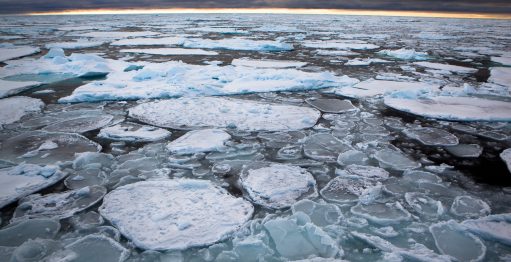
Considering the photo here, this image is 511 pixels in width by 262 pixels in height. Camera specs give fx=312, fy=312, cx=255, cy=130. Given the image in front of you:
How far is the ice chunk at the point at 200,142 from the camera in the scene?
9.37 feet

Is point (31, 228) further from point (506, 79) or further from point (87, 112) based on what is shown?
point (506, 79)

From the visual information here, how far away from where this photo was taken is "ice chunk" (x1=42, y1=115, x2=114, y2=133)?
3.37 meters

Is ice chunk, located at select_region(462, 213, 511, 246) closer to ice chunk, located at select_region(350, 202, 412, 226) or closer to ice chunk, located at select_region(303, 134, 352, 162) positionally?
ice chunk, located at select_region(350, 202, 412, 226)

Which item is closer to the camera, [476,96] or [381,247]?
[381,247]

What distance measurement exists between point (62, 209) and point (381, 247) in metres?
1.92

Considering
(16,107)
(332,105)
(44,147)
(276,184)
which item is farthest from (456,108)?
(16,107)

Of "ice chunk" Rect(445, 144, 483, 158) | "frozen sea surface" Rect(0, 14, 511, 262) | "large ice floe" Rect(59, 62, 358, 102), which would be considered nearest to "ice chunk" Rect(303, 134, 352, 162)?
"frozen sea surface" Rect(0, 14, 511, 262)

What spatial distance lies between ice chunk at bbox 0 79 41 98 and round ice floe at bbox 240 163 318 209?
174 inches

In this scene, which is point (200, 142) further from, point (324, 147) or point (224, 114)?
point (324, 147)

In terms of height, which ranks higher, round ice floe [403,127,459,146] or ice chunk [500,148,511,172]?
ice chunk [500,148,511,172]

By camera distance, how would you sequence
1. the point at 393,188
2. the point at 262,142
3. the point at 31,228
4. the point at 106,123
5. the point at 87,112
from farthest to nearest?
the point at 87,112 → the point at 106,123 → the point at 262,142 → the point at 393,188 → the point at 31,228

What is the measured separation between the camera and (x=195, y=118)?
370cm

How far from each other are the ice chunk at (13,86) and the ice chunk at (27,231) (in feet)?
12.5

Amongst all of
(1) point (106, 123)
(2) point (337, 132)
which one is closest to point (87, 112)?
(1) point (106, 123)
